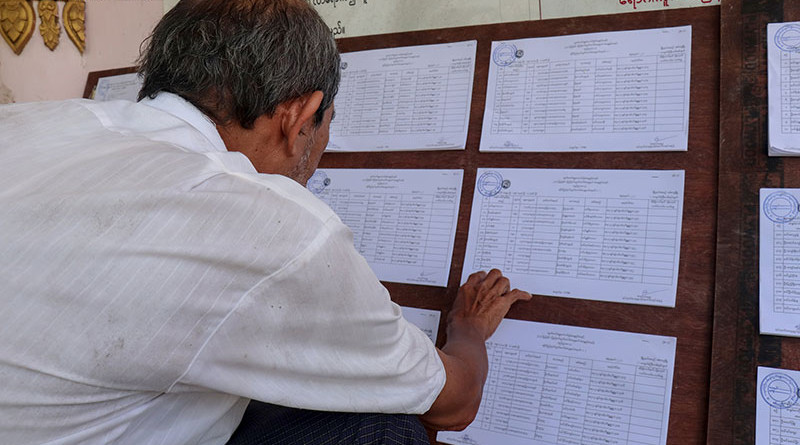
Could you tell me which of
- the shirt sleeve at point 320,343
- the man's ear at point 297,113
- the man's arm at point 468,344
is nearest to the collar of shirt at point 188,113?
the man's ear at point 297,113

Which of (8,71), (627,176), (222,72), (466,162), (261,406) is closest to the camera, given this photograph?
(222,72)

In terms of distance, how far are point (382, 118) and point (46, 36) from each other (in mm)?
1636

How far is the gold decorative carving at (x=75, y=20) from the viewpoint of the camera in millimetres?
2547

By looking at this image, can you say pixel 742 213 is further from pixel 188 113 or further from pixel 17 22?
pixel 17 22

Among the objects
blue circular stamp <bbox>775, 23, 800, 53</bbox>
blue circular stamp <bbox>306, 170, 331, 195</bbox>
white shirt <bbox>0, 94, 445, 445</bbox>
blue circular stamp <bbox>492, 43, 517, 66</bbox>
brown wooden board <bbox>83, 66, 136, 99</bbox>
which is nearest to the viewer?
white shirt <bbox>0, 94, 445, 445</bbox>

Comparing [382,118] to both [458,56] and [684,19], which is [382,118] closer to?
[458,56]

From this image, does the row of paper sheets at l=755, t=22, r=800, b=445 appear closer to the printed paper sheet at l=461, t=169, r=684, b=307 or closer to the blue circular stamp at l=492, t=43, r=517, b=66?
the printed paper sheet at l=461, t=169, r=684, b=307

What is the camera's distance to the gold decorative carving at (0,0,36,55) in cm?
254

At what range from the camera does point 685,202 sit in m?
1.25

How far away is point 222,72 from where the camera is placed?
92 cm

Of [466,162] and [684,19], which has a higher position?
[684,19]

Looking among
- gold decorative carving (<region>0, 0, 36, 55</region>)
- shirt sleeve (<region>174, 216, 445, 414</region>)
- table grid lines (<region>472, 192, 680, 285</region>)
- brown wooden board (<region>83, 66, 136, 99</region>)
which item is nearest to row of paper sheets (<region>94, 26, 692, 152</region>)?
table grid lines (<region>472, 192, 680, 285</region>)

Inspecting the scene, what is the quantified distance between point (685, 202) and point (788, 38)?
347 millimetres

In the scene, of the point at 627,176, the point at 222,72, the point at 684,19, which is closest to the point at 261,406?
the point at 222,72
